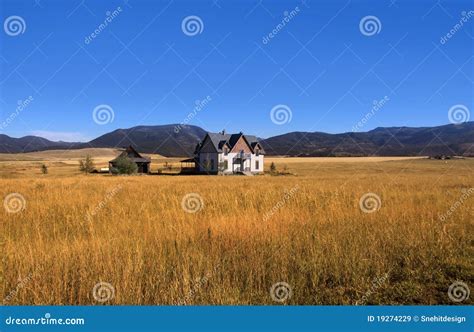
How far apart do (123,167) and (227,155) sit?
16.3 metres

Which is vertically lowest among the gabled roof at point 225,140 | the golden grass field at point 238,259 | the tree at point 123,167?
the golden grass field at point 238,259

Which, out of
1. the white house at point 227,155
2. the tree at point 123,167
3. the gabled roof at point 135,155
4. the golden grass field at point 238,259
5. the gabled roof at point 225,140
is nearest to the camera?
the golden grass field at point 238,259

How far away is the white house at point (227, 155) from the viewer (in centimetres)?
6284

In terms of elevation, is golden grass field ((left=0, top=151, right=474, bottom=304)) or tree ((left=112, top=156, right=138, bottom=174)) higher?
tree ((left=112, top=156, right=138, bottom=174))

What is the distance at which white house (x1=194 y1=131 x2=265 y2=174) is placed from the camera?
206 feet

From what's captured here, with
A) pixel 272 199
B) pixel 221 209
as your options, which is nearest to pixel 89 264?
pixel 221 209

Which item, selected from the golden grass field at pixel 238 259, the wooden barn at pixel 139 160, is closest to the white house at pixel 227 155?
the wooden barn at pixel 139 160

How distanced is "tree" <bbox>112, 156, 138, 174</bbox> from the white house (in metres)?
10.8

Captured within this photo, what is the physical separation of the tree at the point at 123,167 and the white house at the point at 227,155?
1078 cm

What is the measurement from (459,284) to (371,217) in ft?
10.0

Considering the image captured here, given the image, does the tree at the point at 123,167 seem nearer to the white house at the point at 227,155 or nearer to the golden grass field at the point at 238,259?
the white house at the point at 227,155

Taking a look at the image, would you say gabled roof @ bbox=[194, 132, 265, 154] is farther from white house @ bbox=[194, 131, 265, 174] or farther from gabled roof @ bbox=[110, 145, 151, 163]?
gabled roof @ bbox=[110, 145, 151, 163]

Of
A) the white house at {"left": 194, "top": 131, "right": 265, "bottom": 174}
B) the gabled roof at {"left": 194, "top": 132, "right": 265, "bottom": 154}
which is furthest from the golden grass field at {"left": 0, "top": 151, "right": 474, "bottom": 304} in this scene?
the gabled roof at {"left": 194, "top": 132, "right": 265, "bottom": 154}

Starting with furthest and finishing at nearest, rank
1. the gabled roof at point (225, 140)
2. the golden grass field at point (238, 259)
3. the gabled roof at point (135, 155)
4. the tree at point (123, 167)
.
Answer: the gabled roof at point (135, 155)
the gabled roof at point (225, 140)
the tree at point (123, 167)
the golden grass field at point (238, 259)
